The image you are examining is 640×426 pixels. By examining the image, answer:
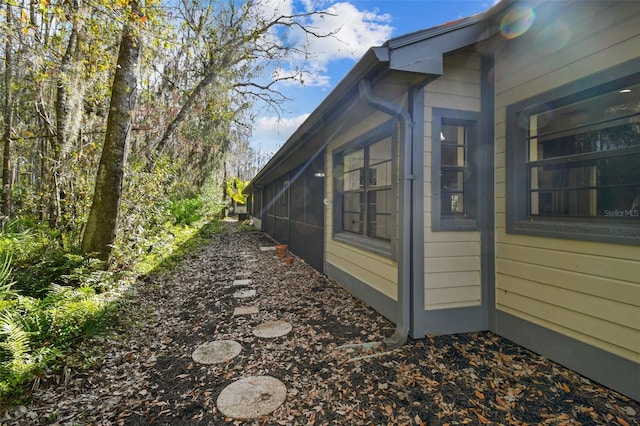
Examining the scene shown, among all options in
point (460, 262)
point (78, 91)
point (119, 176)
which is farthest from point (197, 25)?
point (460, 262)

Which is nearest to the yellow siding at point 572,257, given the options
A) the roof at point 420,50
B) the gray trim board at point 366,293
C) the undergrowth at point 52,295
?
the roof at point 420,50

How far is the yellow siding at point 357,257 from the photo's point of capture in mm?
3252

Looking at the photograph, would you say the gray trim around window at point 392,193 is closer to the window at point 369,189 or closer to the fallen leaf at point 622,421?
the window at point 369,189

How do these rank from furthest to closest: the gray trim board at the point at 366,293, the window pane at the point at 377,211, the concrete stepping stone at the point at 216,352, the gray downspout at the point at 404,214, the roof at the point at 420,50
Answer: the window pane at the point at 377,211
the gray trim board at the point at 366,293
the gray downspout at the point at 404,214
the concrete stepping stone at the point at 216,352
the roof at the point at 420,50

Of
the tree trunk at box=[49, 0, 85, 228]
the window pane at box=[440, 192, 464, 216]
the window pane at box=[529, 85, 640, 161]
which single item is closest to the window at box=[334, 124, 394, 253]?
the window pane at box=[440, 192, 464, 216]

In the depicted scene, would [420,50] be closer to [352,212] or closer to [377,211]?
[377,211]

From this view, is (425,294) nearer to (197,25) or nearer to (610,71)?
(610,71)

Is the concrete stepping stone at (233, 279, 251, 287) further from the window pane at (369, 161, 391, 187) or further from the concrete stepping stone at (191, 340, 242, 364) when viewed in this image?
the window pane at (369, 161, 391, 187)

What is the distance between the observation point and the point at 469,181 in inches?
116

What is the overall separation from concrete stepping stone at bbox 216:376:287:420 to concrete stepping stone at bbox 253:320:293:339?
731mm

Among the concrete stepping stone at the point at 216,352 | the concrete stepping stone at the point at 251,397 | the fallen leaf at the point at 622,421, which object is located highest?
the fallen leaf at the point at 622,421

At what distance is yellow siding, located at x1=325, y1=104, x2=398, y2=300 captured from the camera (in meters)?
3.25
